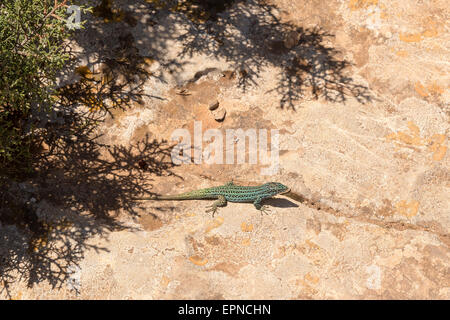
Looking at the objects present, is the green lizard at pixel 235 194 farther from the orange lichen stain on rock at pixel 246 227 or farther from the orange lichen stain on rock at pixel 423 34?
the orange lichen stain on rock at pixel 423 34

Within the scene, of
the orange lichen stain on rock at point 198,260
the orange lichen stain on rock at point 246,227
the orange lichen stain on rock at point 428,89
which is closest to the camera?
the orange lichen stain on rock at point 198,260

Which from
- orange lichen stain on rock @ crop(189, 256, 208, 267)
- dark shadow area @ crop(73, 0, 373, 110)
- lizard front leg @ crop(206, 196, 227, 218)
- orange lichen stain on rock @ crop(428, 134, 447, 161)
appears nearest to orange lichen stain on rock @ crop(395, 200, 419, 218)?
orange lichen stain on rock @ crop(428, 134, 447, 161)

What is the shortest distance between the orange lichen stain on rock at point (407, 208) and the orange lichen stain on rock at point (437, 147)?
1.21 m

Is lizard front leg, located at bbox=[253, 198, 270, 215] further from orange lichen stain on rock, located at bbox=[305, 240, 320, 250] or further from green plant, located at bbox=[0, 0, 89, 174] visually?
green plant, located at bbox=[0, 0, 89, 174]

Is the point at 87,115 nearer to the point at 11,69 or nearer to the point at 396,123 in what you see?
the point at 11,69

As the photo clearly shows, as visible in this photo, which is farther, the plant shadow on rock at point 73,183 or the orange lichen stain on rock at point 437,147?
the orange lichen stain on rock at point 437,147

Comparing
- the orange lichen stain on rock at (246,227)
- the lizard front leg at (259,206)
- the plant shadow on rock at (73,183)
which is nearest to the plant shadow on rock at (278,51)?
the plant shadow on rock at (73,183)

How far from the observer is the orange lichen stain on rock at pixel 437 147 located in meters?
7.54

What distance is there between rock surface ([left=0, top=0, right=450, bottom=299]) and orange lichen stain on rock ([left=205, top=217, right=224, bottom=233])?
3 centimetres

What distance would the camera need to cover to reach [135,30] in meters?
9.00

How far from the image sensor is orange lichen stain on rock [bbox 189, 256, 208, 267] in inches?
254

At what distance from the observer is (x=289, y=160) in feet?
25.8

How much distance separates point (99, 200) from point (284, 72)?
5.63 meters

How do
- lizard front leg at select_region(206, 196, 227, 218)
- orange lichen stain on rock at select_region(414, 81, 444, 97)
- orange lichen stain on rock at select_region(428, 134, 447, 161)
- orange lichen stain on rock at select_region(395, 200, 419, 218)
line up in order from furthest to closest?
orange lichen stain on rock at select_region(414, 81, 444, 97) < orange lichen stain on rock at select_region(428, 134, 447, 161) < lizard front leg at select_region(206, 196, 227, 218) < orange lichen stain on rock at select_region(395, 200, 419, 218)
